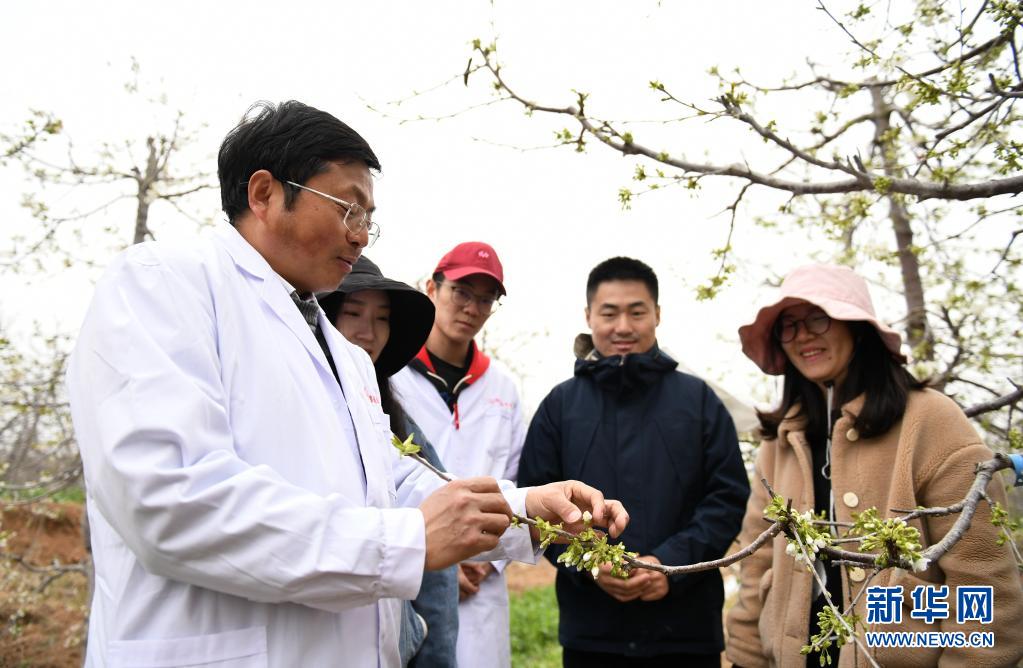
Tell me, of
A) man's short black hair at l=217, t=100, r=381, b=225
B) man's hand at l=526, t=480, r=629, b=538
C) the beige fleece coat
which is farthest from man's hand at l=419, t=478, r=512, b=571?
the beige fleece coat

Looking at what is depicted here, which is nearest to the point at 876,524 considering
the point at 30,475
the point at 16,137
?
the point at 16,137

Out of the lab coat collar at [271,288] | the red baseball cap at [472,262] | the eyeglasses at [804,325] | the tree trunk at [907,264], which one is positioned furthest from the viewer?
the tree trunk at [907,264]

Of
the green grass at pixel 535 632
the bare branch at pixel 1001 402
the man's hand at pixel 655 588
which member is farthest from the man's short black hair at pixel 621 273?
the green grass at pixel 535 632

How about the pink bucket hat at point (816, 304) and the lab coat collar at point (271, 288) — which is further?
the pink bucket hat at point (816, 304)

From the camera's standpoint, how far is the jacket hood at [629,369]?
3611 mm

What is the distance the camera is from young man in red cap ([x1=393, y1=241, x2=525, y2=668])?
12.2ft

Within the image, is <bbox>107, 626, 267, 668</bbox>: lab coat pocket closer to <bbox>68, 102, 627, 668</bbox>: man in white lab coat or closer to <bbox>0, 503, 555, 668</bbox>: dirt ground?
<bbox>68, 102, 627, 668</bbox>: man in white lab coat

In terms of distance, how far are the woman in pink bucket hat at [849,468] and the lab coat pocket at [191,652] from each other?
1.59 m

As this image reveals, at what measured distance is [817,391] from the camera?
10.3ft

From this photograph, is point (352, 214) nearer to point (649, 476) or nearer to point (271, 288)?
point (271, 288)

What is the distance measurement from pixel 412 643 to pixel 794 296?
6.23 ft

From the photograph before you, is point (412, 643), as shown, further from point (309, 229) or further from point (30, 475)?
point (30, 475)

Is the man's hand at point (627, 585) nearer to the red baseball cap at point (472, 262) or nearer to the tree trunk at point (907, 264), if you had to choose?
the red baseball cap at point (472, 262)

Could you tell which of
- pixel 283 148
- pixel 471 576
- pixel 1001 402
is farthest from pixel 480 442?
pixel 1001 402
